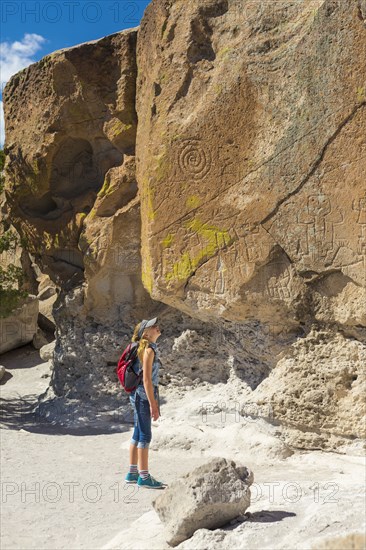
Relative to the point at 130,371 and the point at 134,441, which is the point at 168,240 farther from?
the point at 134,441

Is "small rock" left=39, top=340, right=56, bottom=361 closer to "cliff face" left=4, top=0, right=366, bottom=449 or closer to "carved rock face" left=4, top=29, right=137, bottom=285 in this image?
"carved rock face" left=4, top=29, right=137, bottom=285

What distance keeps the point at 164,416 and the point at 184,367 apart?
0.61 m

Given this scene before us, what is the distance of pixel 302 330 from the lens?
5629 mm

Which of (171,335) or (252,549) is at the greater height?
(171,335)

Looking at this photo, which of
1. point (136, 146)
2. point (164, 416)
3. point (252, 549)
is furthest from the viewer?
point (136, 146)

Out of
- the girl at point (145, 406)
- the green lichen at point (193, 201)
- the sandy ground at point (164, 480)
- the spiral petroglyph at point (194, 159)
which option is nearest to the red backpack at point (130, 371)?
the girl at point (145, 406)

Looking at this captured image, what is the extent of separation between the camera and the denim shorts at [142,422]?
467 cm

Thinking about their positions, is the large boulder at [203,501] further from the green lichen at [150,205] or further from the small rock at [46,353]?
the small rock at [46,353]

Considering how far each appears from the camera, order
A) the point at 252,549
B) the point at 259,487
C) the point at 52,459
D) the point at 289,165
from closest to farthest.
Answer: the point at 252,549
the point at 259,487
the point at 289,165
the point at 52,459

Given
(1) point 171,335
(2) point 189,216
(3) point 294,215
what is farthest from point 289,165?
(1) point 171,335

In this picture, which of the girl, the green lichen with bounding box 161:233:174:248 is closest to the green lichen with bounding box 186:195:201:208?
the green lichen with bounding box 161:233:174:248

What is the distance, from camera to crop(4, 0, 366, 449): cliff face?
516 centimetres

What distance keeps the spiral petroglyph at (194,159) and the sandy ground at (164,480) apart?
6.95 feet

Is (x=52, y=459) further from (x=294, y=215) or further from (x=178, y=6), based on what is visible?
(x=178, y=6)
